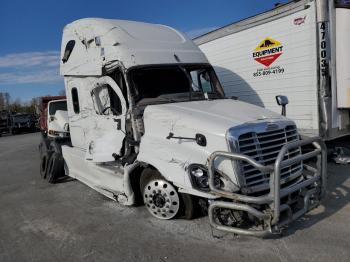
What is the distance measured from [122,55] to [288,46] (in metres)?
3.84

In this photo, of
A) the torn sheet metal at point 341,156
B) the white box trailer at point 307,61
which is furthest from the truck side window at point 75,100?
the torn sheet metal at point 341,156

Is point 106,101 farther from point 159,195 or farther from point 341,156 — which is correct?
point 341,156

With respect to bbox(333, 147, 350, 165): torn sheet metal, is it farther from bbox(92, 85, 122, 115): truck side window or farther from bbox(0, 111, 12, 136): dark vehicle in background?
bbox(0, 111, 12, 136): dark vehicle in background

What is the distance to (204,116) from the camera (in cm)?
508

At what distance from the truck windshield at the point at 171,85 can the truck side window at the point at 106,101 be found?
0.51 metres

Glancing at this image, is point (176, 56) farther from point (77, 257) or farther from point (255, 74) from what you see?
point (77, 257)

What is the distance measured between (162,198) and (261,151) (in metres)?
1.58

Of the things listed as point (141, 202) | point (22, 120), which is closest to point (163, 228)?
point (141, 202)

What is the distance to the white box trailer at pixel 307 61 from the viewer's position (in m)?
7.39

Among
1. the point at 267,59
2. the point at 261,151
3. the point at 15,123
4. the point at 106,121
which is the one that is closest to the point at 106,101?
the point at 106,121

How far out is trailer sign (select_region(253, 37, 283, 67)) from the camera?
26.8 feet

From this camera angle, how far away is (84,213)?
6.20m

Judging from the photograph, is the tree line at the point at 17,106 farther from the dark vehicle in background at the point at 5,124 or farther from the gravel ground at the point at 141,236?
the gravel ground at the point at 141,236

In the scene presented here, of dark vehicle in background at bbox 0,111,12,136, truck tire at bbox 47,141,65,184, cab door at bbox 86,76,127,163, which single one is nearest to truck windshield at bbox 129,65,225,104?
cab door at bbox 86,76,127,163
